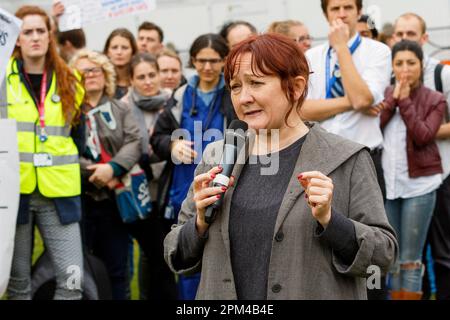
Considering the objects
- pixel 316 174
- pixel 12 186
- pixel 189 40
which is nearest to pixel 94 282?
pixel 12 186

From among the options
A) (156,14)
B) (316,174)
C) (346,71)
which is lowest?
(316,174)

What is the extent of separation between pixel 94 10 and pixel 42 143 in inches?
63.9

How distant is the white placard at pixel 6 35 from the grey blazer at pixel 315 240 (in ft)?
6.64

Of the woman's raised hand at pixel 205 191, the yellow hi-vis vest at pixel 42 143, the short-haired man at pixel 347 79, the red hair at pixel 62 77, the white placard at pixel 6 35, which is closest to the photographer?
the woman's raised hand at pixel 205 191

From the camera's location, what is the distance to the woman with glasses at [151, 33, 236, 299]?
5121mm

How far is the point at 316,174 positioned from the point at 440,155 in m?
3.01

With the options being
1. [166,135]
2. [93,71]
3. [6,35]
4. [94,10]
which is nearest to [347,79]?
[166,135]

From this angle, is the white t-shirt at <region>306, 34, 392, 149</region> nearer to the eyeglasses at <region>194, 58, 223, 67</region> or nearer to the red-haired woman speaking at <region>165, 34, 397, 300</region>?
the eyeglasses at <region>194, 58, 223, 67</region>

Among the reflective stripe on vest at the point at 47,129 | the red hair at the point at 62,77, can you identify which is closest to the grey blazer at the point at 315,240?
the reflective stripe on vest at the point at 47,129

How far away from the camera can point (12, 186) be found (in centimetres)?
428

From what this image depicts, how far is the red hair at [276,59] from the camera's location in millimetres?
2697

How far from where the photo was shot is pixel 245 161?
2842 mm

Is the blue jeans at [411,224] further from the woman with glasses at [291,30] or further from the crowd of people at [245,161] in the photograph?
the woman with glasses at [291,30]
